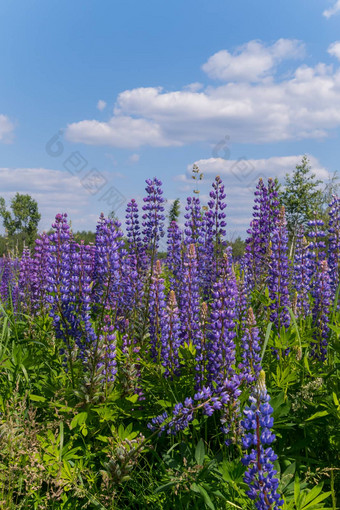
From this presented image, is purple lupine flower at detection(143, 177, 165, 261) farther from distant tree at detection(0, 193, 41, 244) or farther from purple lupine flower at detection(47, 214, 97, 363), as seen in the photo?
distant tree at detection(0, 193, 41, 244)

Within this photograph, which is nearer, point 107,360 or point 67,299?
point 107,360

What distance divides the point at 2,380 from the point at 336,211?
4248 millimetres

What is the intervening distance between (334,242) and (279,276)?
4.23 ft

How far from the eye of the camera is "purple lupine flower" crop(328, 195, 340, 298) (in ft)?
17.0

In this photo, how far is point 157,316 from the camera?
3826 mm

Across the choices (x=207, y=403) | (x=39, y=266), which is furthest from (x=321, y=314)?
(x=39, y=266)

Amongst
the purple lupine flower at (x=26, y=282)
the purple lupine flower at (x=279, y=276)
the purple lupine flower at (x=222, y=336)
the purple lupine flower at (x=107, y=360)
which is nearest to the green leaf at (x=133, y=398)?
the purple lupine flower at (x=107, y=360)

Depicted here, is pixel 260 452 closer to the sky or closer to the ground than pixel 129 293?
closer to the ground

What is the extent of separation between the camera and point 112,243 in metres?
3.83

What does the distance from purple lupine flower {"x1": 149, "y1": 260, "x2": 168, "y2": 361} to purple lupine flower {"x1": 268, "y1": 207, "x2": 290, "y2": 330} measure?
1.16 meters

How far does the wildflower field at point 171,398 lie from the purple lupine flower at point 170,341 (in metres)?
0.01

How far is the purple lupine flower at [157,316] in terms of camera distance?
12.5ft

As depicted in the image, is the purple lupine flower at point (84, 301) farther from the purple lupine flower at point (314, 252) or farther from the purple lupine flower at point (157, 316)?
the purple lupine flower at point (314, 252)

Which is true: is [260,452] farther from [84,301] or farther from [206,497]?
[84,301]
